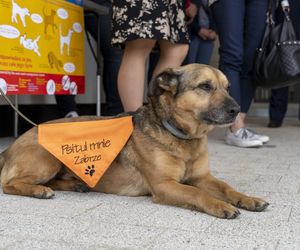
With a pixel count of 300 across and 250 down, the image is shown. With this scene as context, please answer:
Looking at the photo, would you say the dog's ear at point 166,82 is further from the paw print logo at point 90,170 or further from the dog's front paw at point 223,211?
the dog's front paw at point 223,211

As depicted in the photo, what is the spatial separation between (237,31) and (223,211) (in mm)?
2485

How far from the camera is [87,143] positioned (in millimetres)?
2664

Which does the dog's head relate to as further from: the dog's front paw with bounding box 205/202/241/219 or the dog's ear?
the dog's front paw with bounding box 205/202/241/219

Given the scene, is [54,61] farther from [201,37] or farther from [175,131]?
[201,37]

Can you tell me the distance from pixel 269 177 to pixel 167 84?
1.01 metres

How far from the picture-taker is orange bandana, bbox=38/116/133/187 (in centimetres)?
257

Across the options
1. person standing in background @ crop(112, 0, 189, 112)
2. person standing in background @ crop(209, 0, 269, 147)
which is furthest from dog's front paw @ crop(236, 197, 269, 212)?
person standing in background @ crop(209, 0, 269, 147)

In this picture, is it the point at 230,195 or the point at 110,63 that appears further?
the point at 110,63

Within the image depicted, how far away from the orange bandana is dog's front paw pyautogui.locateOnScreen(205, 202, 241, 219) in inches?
26.7

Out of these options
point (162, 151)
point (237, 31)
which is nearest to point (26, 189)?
point (162, 151)

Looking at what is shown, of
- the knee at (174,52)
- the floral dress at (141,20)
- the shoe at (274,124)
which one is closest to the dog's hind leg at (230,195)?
the floral dress at (141,20)

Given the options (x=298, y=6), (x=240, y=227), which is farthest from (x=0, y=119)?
(x=240, y=227)

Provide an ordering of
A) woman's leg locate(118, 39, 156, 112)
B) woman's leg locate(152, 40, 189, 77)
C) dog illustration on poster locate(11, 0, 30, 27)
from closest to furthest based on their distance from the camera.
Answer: woman's leg locate(118, 39, 156, 112)
dog illustration on poster locate(11, 0, 30, 27)
woman's leg locate(152, 40, 189, 77)

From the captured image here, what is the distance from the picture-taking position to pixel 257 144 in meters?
4.40
